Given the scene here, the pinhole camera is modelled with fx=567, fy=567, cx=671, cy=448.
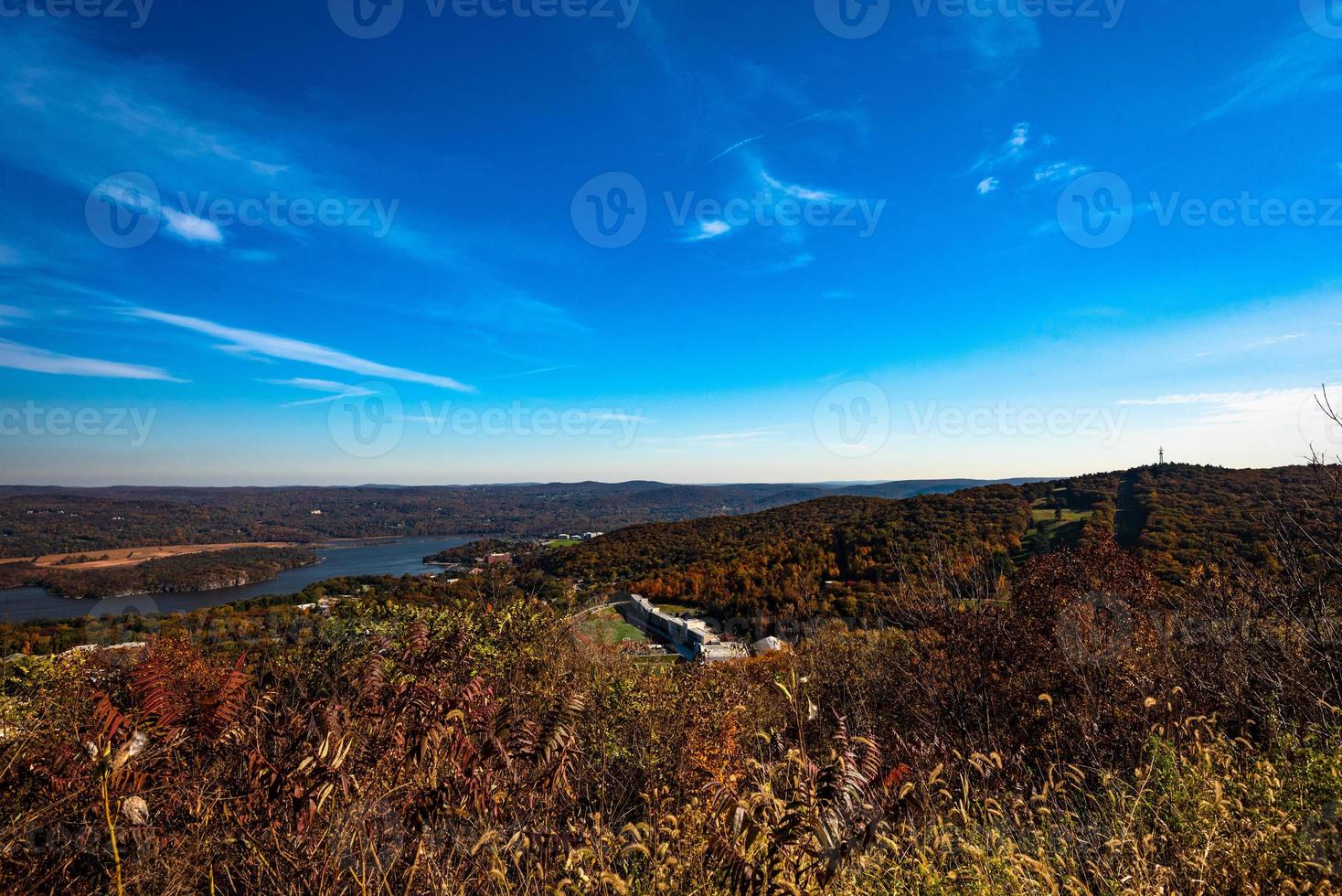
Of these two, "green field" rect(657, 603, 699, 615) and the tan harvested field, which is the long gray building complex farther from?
the tan harvested field

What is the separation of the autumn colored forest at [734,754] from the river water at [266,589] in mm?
29435

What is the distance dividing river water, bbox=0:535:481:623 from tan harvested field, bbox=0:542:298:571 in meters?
7.61

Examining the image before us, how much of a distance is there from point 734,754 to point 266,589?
72.8m

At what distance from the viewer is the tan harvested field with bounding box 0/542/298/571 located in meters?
66.4

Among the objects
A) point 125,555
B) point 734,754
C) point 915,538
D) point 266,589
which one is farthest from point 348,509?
point 734,754

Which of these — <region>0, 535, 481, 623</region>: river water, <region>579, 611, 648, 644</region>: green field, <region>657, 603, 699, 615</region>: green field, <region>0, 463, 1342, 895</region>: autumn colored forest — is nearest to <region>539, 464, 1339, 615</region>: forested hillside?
<region>657, 603, 699, 615</region>: green field

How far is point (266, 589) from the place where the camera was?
63594mm

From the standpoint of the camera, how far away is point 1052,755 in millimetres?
6797

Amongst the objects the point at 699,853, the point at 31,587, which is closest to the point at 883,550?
the point at 699,853

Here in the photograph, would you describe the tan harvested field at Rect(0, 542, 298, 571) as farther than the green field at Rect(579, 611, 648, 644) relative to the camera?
Yes

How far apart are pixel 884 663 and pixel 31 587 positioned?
8750 centimetres

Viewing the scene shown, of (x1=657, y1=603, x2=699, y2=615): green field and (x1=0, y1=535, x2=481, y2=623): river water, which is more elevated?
(x1=657, y1=603, x2=699, y2=615): green field

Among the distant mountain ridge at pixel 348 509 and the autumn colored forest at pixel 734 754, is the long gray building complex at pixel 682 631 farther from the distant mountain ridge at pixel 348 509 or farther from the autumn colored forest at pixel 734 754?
the distant mountain ridge at pixel 348 509

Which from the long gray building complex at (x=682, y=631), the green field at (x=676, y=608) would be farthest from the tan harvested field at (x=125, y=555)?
the green field at (x=676, y=608)
